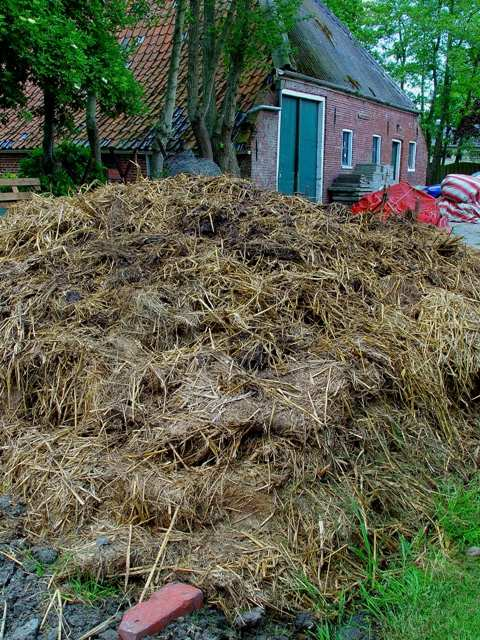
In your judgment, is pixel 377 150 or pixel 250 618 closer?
pixel 250 618

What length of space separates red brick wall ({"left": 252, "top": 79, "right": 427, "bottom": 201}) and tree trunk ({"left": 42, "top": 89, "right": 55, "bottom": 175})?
4554mm

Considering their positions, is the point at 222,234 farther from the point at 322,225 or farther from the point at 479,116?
the point at 479,116

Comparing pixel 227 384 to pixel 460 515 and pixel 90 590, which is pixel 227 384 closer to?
pixel 90 590

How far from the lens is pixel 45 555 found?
2.60 metres

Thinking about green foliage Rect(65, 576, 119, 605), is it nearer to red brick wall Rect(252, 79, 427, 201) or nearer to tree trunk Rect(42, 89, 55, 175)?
tree trunk Rect(42, 89, 55, 175)

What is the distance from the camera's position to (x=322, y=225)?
15.2 ft

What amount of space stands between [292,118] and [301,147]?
0.94 metres

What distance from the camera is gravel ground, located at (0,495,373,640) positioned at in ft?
7.31

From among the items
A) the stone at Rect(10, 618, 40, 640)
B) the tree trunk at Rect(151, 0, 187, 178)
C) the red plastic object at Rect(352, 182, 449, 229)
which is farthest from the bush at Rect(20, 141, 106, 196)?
the stone at Rect(10, 618, 40, 640)

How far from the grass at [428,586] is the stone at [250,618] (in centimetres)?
21

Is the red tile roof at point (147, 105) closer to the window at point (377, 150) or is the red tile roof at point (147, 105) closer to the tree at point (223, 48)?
the tree at point (223, 48)

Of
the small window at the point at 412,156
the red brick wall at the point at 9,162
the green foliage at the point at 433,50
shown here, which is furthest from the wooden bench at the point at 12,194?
the green foliage at the point at 433,50

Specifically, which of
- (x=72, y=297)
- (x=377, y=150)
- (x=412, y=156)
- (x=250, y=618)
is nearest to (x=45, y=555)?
(x=250, y=618)

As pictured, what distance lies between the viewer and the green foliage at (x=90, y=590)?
238 cm
